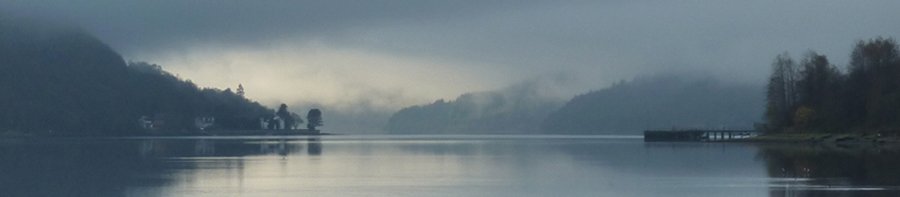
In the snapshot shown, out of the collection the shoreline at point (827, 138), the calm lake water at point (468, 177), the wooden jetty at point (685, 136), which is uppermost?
the wooden jetty at point (685, 136)

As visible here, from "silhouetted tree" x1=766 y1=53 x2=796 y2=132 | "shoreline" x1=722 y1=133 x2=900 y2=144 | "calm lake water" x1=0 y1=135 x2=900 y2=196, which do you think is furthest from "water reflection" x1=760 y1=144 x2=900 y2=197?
"silhouetted tree" x1=766 y1=53 x2=796 y2=132

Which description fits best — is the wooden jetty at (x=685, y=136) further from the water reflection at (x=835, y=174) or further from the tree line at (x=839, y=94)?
the water reflection at (x=835, y=174)

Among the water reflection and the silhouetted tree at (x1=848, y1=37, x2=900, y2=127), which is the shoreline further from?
the water reflection

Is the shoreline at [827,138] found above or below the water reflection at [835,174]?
above

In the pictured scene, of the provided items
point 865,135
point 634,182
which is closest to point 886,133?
point 865,135

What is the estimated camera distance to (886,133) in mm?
115000

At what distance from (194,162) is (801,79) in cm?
7440

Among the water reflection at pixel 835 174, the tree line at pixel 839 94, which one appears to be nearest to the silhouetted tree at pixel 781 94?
the tree line at pixel 839 94

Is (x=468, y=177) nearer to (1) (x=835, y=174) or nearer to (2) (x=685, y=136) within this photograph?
(1) (x=835, y=174)

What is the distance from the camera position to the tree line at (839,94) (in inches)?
4712

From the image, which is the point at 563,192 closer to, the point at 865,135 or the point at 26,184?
the point at 26,184

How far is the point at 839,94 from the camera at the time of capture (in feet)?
422

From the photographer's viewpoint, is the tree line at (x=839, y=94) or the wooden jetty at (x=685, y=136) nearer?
the tree line at (x=839, y=94)

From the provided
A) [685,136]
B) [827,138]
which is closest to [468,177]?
[827,138]
